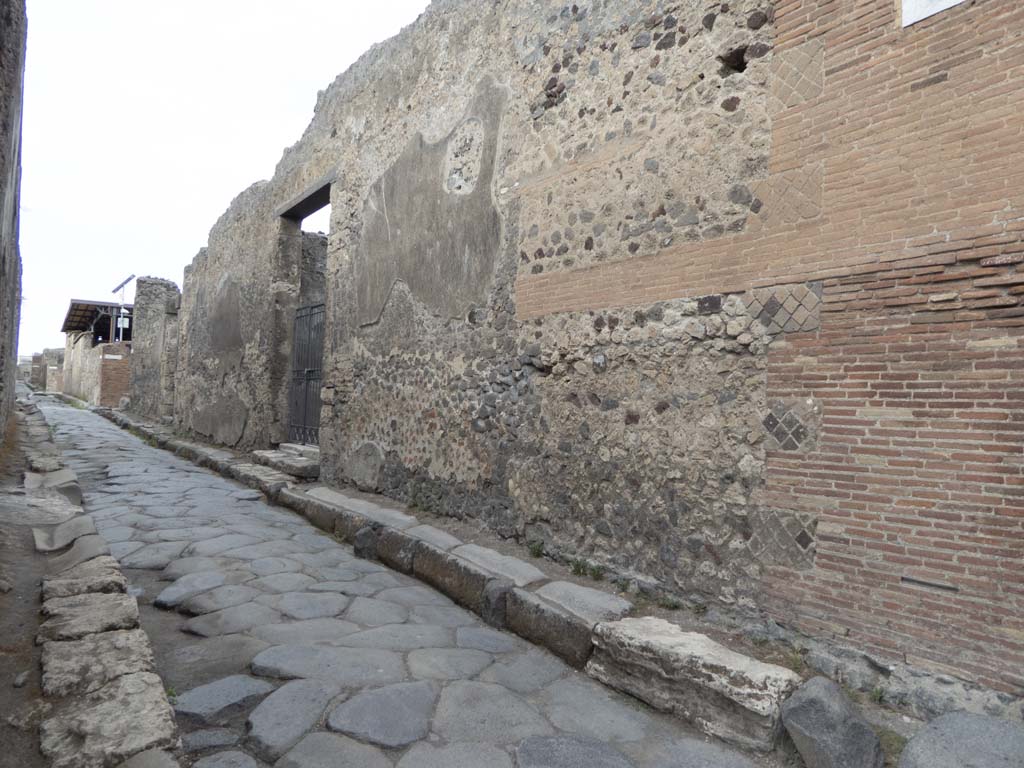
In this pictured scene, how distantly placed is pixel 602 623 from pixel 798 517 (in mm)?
923

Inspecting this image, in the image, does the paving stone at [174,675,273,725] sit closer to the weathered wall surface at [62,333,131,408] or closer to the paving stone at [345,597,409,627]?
the paving stone at [345,597,409,627]

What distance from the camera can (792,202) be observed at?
2.78 metres

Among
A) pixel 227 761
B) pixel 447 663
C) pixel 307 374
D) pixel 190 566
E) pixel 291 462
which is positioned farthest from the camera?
pixel 307 374

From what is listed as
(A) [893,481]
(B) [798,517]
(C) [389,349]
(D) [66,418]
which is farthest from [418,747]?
(D) [66,418]

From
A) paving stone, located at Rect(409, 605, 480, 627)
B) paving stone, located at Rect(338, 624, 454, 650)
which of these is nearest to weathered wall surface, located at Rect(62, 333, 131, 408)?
paving stone, located at Rect(409, 605, 480, 627)

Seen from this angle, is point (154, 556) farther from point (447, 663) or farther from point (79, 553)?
point (447, 663)

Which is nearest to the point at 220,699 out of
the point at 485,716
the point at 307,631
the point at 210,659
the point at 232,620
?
the point at 210,659

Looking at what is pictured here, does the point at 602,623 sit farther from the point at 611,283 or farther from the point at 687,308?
the point at 611,283

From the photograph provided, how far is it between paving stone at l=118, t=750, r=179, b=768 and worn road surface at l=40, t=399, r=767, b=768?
1.08 feet

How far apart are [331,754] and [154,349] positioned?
47.7 ft

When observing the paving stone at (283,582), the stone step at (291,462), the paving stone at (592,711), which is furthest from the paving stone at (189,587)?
the stone step at (291,462)

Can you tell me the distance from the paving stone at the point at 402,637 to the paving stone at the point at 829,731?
1441mm

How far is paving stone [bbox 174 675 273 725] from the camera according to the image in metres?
2.15

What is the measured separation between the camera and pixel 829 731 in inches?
80.5
